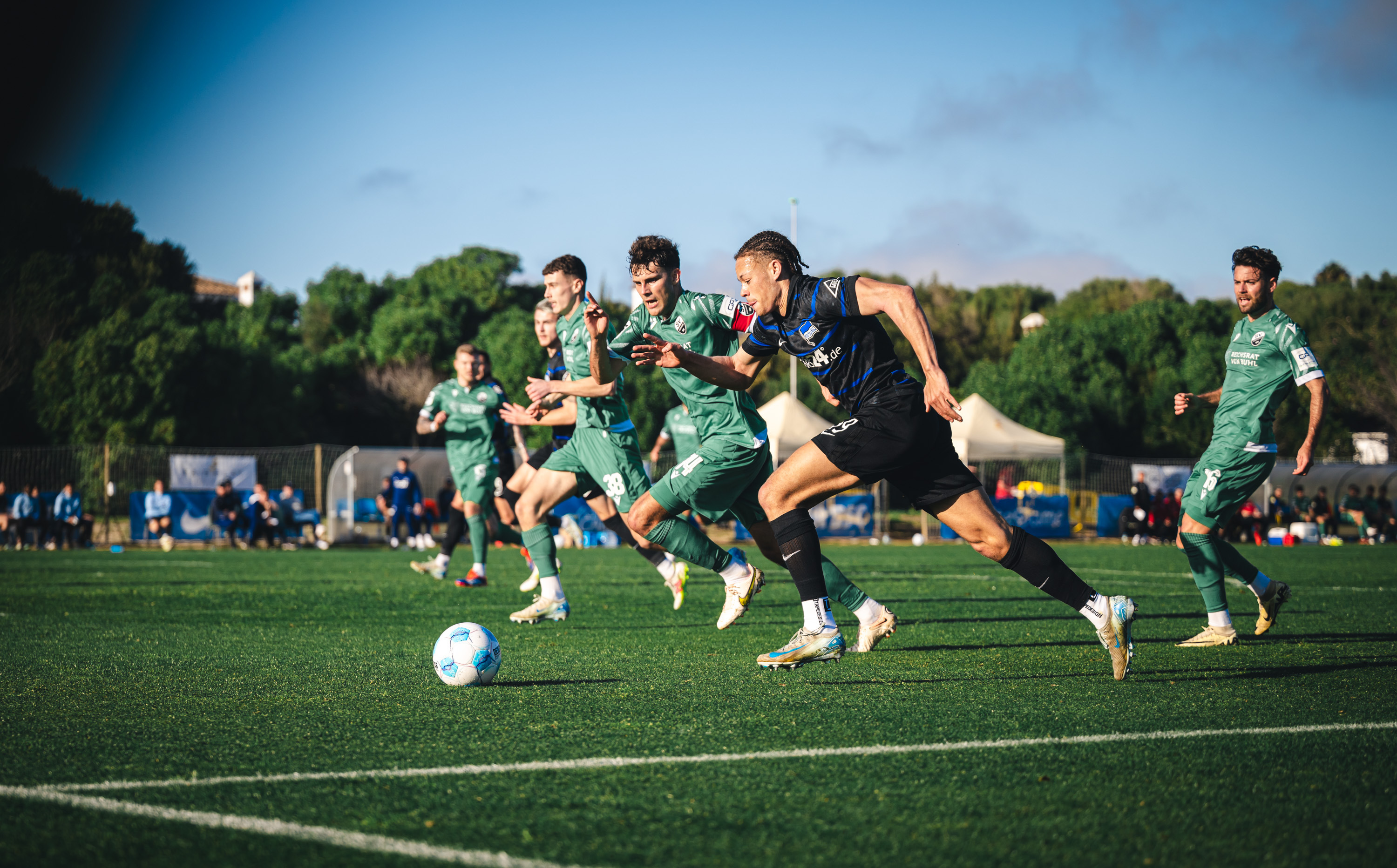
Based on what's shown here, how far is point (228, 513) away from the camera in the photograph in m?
25.2

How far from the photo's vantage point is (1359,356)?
47.3m

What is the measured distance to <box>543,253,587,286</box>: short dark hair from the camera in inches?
354

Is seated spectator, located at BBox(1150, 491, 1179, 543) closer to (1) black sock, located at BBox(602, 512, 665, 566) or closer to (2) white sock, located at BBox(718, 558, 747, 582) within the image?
(1) black sock, located at BBox(602, 512, 665, 566)

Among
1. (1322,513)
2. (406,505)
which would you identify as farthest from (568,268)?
(1322,513)

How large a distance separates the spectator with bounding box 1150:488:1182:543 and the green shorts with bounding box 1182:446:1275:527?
69.8ft

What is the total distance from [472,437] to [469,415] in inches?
10.3

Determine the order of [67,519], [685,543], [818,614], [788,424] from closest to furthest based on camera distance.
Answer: [818,614], [685,543], [67,519], [788,424]

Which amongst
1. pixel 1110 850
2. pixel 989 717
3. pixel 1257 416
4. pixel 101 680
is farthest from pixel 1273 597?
pixel 101 680

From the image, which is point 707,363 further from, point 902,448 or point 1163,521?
point 1163,521

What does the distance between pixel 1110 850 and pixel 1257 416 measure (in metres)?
5.30

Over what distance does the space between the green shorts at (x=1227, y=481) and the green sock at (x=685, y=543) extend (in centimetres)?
292

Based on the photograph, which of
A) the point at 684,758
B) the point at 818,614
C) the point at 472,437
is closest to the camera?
the point at 684,758

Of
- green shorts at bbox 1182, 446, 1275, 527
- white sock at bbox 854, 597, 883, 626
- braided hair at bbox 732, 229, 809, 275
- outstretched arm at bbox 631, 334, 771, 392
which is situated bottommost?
white sock at bbox 854, 597, 883, 626

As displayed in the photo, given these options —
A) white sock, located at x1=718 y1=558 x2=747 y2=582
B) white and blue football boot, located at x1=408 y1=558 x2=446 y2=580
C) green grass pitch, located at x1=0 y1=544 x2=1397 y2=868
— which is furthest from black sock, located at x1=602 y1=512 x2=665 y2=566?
white and blue football boot, located at x1=408 y1=558 x2=446 y2=580
